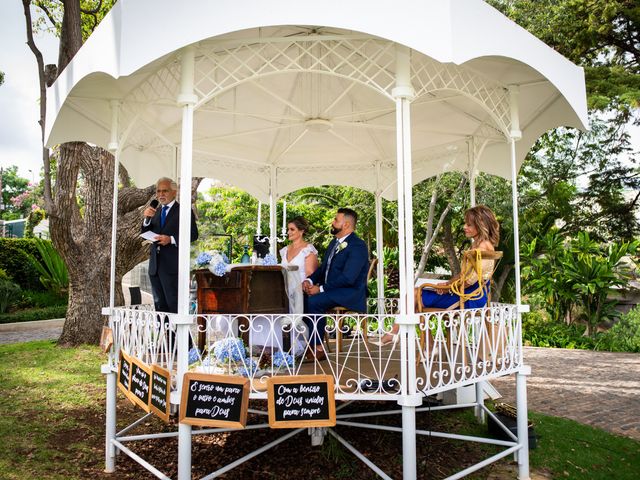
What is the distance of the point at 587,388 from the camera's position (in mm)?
8938

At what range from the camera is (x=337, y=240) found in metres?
5.91

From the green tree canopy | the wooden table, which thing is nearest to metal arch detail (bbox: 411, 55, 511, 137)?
the wooden table

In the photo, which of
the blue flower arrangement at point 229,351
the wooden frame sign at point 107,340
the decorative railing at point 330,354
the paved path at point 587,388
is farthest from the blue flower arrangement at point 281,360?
the paved path at point 587,388

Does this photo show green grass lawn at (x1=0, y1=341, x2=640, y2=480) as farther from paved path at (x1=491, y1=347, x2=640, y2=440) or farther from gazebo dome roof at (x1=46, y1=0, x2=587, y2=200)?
gazebo dome roof at (x1=46, y1=0, x2=587, y2=200)

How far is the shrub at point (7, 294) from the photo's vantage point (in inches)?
638

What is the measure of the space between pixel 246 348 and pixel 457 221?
13.4 metres

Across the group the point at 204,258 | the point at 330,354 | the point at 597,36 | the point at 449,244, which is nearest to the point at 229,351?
the point at 204,258

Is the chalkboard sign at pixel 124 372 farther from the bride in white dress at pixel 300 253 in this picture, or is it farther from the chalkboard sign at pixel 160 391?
the bride in white dress at pixel 300 253

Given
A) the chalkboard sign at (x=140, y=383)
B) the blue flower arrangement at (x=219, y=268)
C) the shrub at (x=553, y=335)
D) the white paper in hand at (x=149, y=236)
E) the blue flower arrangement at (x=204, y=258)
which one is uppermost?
the white paper in hand at (x=149, y=236)

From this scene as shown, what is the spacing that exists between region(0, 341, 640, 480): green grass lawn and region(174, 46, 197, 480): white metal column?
65.3 inches

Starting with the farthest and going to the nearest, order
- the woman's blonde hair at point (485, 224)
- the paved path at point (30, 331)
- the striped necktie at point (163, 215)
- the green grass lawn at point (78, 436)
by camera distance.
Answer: the paved path at point (30, 331) → the striped necktie at point (163, 215) → the woman's blonde hair at point (485, 224) → the green grass lawn at point (78, 436)

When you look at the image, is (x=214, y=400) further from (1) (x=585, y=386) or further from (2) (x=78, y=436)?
(1) (x=585, y=386)

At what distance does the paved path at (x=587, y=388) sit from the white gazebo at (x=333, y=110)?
5.57ft

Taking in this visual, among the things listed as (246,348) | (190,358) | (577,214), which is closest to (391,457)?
(246,348)
